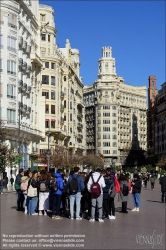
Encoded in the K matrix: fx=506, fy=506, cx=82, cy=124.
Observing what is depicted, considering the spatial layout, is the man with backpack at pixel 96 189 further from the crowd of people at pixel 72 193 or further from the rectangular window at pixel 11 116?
the rectangular window at pixel 11 116

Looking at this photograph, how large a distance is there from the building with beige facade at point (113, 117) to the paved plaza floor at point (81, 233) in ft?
428

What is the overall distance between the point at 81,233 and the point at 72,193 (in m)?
3.70

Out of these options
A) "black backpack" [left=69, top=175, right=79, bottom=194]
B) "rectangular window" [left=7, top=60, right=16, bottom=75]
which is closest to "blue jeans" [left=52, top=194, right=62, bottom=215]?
"black backpack" [left=69, top=175, right=79, bottom=194]

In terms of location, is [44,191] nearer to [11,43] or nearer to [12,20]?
[11,43]

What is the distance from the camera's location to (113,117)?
152500mm

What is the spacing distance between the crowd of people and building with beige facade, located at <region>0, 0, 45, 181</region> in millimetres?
26952

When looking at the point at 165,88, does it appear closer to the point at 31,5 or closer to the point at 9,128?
the point at 31,5

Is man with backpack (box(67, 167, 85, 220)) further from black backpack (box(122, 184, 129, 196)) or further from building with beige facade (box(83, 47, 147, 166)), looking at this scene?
building with beige facade (box(83, 47, 147, 166))

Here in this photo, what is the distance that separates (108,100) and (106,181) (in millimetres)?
137242

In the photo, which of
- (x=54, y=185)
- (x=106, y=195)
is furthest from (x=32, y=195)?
(x=106, y=195)

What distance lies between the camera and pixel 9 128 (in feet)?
165

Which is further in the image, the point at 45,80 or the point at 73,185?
the point at 45,80

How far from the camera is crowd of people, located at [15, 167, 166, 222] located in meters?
16.7

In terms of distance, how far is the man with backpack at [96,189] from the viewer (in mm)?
16516
